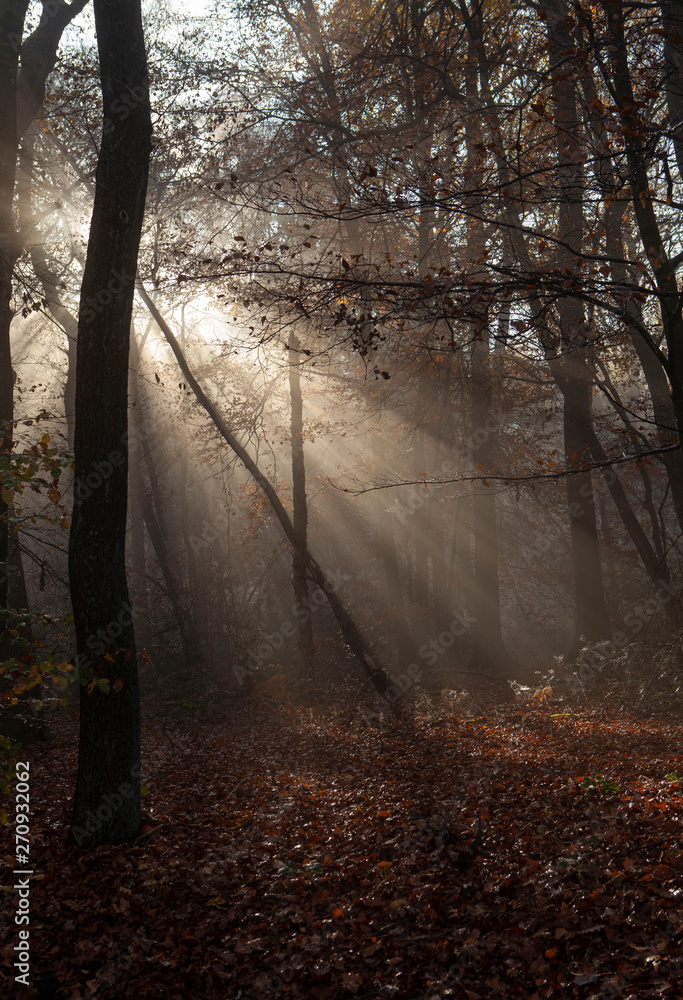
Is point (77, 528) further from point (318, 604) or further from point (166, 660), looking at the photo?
point (318, 604)

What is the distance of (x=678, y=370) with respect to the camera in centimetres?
507

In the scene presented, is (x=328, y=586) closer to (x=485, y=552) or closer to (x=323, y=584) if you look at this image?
(x=323, y=584)

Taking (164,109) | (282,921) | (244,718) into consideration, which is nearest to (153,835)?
(282,921)

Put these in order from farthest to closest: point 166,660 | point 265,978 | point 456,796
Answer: point 166,660, point 456,796, point 265,978

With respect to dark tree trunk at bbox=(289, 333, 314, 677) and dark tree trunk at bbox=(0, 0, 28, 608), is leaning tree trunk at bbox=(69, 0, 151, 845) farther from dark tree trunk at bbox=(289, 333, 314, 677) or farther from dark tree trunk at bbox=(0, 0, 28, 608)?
dark tree trunk at bbox=(289, 333, 314, 677)

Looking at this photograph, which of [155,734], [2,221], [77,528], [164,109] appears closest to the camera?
[77,528]

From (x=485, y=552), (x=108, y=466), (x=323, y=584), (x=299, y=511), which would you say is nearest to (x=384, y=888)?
(x=108, y=466)

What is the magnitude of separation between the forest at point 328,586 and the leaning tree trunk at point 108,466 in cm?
3

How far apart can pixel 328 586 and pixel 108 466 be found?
708 centimetres

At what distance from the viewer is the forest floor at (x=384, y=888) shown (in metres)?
3.92

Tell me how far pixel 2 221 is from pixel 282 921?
24.9 ft

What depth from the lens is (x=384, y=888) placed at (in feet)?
15.8

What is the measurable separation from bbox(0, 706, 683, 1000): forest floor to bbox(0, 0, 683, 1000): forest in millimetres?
26

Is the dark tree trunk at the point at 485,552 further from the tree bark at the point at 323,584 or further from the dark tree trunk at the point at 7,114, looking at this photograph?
the dark tree trunk at the point at 7,114
